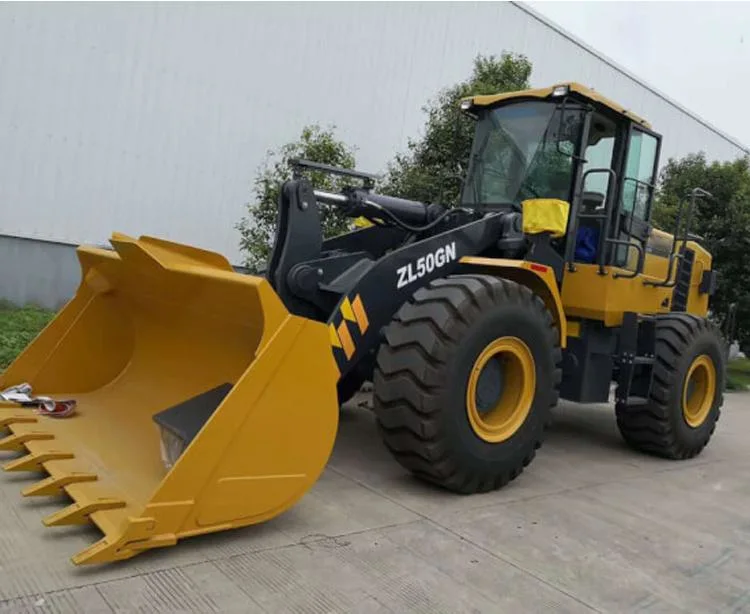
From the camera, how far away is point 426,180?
9.64 metres

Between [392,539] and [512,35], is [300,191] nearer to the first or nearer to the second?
[392,539]

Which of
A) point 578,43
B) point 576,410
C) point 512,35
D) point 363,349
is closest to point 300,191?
point 363,349

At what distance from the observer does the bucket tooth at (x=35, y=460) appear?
356 centimetres

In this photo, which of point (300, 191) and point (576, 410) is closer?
point (300, 191)

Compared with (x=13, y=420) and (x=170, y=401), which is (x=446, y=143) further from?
(x=13, y=420)

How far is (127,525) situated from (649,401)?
449 cm

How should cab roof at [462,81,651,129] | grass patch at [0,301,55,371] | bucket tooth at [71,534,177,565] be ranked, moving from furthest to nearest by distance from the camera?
grass patch at [0,301,55,371] < cab roof at [462,81,651,129] < bucket tooth at [71,534,177,565]

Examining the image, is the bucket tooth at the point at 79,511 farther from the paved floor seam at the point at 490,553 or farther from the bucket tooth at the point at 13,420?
the paved floor seam at the point at 490,553

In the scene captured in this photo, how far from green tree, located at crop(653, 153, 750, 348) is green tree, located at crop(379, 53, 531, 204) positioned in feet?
13.8

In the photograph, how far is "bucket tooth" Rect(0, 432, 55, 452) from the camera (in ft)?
12.5

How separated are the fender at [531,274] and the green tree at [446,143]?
456 cm

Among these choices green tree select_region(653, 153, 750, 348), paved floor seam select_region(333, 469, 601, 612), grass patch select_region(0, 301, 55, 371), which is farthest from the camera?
green tree select_region(653, 153, 750, 348)

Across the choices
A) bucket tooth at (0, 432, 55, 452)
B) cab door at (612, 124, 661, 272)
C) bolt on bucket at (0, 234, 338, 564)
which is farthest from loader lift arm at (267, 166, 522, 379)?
bucket tooth at (0, 432, 55, 452)

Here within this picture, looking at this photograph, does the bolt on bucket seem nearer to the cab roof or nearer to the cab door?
the cab roof
